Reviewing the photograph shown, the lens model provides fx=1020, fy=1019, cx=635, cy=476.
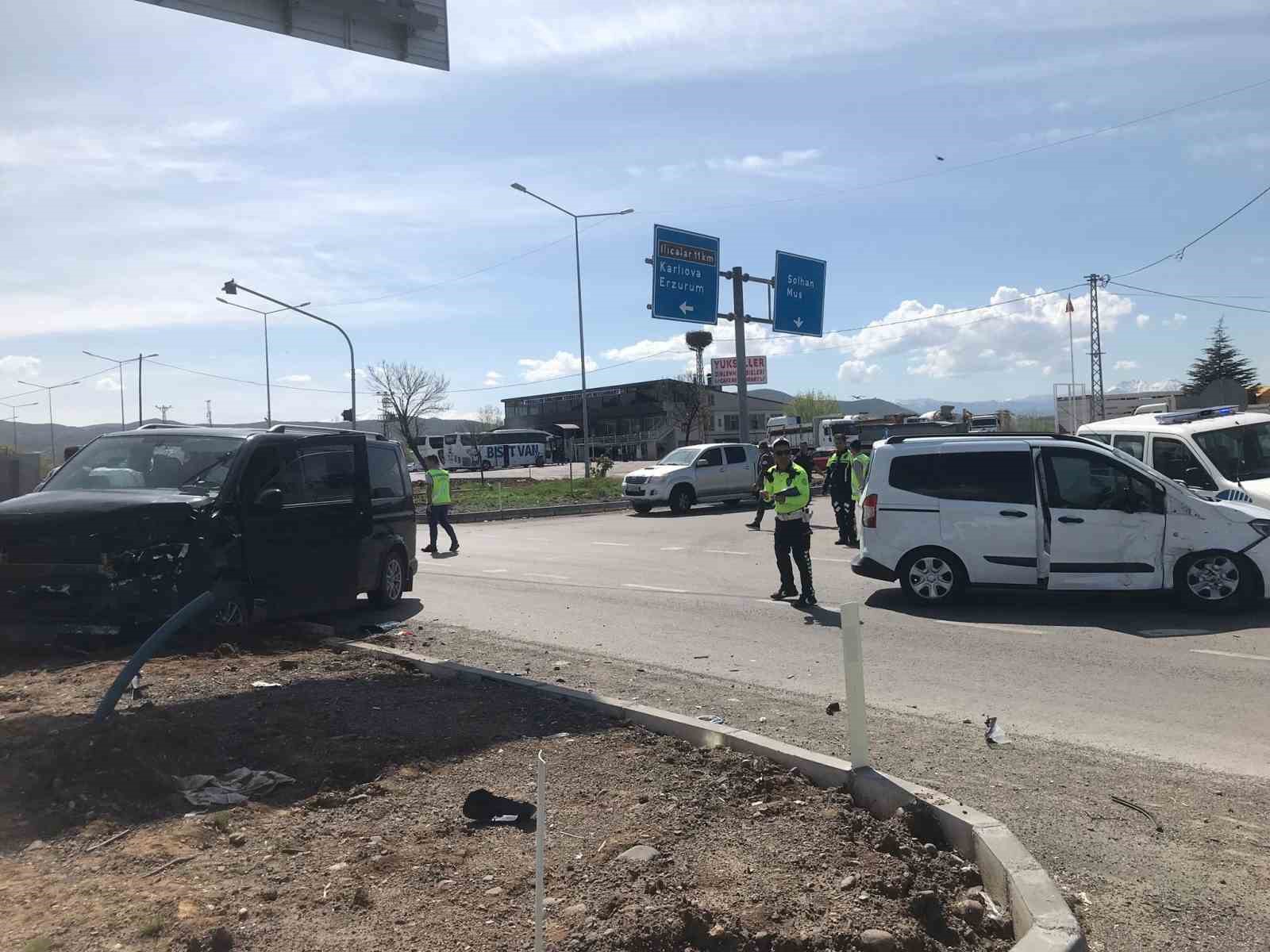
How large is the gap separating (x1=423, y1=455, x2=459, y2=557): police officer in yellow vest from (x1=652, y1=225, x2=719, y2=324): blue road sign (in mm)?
8352

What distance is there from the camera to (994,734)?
618 cm

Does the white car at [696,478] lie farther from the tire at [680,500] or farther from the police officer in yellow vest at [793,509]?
the police officer in yellow vest at [793,509]

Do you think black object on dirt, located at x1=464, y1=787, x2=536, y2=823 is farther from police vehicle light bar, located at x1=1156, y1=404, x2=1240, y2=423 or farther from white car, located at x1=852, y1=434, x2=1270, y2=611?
police vehicle light bar, located at x1=1156, y1=404, x2=1240, y2=423

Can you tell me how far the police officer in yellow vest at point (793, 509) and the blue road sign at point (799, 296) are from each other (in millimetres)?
16471

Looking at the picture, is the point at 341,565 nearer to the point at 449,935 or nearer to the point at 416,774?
the point at 416,774

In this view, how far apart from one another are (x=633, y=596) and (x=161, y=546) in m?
6.03

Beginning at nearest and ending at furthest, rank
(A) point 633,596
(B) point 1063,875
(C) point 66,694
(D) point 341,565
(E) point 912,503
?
1. (B) point 1063,875
2. (C) point 66,694
3. (D) point 341,565
4. (E) point 912,503
5. (A) point 633,596

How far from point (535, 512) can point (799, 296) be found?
30.7ft

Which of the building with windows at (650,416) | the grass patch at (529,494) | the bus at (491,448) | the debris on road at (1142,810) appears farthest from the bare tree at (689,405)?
the debris on road at (1142,810)

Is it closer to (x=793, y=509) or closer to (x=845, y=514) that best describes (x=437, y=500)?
(x=845, y=514)

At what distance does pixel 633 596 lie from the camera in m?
12.5

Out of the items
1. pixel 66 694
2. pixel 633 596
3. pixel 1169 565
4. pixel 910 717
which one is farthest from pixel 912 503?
pixel 66 694

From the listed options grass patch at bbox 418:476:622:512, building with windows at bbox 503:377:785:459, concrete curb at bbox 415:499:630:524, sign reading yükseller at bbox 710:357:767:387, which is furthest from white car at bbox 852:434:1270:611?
sign reading yükseller at bbox 710:357:767:387

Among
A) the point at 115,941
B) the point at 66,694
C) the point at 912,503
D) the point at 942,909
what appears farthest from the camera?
the point at 912,503
